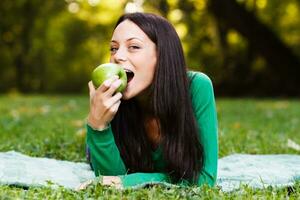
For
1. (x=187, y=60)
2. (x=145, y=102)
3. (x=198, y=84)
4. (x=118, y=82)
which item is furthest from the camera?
(x=187, y=60)

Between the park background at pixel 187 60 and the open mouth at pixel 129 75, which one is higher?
the open mouth at pixel 129 75

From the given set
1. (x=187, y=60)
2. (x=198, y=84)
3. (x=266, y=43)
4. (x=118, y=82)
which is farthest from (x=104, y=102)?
(x=187, y=60)

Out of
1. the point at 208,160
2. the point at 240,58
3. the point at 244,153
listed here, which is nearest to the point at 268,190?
the point at 208,160

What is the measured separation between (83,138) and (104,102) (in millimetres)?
2637

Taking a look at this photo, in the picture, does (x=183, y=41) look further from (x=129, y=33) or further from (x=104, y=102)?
(x=104, y=102)

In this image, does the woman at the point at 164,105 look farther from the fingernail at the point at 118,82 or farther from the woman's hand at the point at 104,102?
the fingernail at the point at 118,82

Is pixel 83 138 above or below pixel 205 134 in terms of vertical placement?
below

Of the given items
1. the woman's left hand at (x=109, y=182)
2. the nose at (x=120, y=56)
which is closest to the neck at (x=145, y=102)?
the nose at (x=120, y=56)

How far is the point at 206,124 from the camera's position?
11.2 ft

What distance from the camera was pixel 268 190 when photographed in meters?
3.30

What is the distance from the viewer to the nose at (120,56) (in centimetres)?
332

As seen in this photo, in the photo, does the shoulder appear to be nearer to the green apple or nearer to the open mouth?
the open mouth

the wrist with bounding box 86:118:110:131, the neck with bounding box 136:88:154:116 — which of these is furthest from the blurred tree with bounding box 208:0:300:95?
the wrist with bounding box 86:118:110:131

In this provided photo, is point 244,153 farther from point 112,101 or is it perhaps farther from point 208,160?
point 112,101
